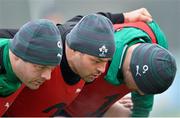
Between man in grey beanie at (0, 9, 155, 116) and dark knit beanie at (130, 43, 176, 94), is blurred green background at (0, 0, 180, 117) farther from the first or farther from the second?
man in grey beanie at (0, 9, 155, 116)

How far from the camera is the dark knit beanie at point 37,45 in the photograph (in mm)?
2227

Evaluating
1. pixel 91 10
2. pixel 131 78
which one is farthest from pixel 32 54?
pixel 91 10

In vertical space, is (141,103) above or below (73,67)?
below

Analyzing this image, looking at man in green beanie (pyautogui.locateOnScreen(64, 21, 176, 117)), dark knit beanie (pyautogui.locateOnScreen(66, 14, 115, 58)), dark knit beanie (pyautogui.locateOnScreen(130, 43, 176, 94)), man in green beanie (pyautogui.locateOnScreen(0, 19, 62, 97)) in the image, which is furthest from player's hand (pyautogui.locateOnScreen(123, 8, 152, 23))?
man in green beanie (pyautogui.locateOnScreen(0, 19, 62, 97))

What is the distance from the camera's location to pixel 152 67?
2.50m

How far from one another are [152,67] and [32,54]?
20.8 inches

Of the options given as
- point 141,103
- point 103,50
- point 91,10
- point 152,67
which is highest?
point 103,50

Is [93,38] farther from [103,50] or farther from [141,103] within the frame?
[141,103]

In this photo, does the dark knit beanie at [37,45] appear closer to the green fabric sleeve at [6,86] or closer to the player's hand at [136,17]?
→ the green fabric sleeve at [6,86]

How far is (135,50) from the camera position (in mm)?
2570

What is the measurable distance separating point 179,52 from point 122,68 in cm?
129

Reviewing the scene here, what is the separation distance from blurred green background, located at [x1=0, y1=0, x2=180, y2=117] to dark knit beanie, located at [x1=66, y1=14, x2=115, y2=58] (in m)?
0.98

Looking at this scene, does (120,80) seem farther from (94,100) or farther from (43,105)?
(43,105)

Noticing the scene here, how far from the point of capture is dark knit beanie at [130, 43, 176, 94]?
98.5 inches
